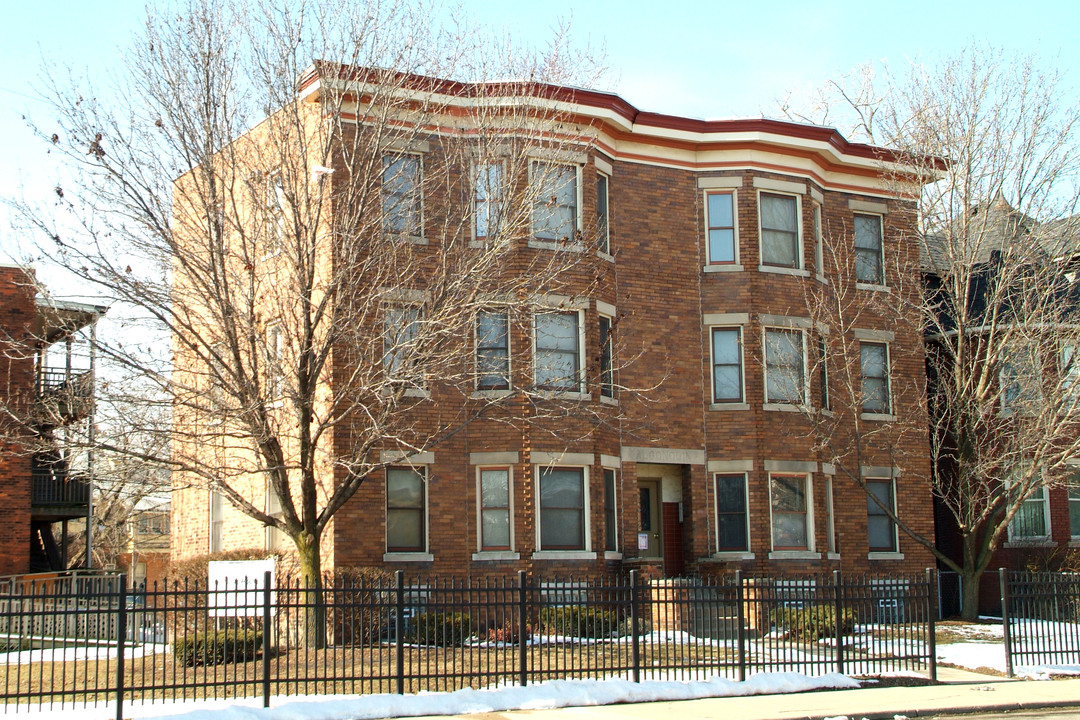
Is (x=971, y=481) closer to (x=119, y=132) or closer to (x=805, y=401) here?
(x=805, y=401)

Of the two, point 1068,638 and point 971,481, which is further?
point 971,481

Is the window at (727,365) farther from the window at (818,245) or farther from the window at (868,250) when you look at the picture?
the window at (868,250)

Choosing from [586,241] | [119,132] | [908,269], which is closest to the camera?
[119,132]

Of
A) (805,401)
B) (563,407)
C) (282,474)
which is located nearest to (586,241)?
(563,407)

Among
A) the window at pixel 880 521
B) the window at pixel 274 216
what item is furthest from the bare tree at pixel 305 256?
the window at pixel 880 521

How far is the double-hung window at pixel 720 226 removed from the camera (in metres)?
25.5

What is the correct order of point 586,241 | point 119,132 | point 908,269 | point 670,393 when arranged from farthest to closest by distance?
point 908,269
point 670,393
point 586,241
point 119,132

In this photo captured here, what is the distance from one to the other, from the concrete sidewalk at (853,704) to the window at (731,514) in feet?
27.0

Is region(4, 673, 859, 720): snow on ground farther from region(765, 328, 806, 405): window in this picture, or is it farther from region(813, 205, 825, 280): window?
region(813, 205, 825, 280): window

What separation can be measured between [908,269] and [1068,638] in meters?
11.3

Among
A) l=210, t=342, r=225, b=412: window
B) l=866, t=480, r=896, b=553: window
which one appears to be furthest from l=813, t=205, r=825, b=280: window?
l=210, t=342, r=225, b=412: window

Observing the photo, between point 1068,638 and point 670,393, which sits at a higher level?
point 670,393

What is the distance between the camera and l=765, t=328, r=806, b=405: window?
2508 centimetres

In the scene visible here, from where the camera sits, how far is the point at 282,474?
58.5 ft
